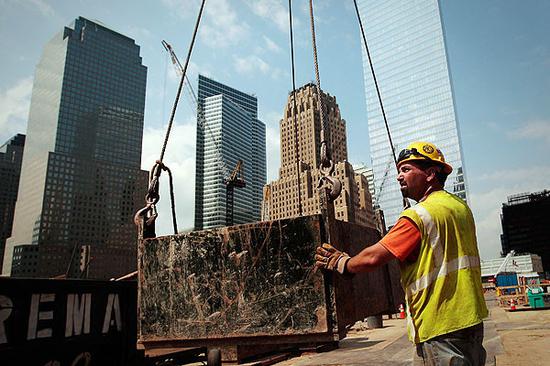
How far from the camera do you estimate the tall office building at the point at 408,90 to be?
148m

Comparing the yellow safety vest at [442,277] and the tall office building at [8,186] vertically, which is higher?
the tall office building at [8,186]

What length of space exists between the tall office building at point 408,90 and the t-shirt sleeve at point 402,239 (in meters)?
148

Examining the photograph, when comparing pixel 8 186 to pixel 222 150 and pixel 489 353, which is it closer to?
pixel 222 150

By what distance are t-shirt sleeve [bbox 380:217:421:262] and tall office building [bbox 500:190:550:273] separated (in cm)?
16219

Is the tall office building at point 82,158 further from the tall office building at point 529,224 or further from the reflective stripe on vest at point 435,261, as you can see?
the tall office building at point 529,224

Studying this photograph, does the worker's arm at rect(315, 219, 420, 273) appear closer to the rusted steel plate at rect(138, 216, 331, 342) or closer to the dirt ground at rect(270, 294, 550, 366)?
the rusted steel plate at rect(138, 216, 331, 342)

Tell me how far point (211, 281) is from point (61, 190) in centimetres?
16568

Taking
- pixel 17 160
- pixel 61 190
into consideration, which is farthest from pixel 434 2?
pixel 17 160

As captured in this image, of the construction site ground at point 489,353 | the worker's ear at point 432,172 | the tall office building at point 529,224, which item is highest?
the tall office building at point 529,224

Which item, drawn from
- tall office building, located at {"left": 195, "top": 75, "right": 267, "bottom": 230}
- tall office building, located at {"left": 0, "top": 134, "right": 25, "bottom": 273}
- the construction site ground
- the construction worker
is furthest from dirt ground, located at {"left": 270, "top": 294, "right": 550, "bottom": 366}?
tall office building, located at {"left": 0, "top": 134, "right": 25, "bottom": 273}

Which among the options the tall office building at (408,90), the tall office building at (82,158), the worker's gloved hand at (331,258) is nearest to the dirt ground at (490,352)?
the worker's gloved hand at (331,258)

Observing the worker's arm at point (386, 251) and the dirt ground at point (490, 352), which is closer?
the worker's arm at point (386, 251)

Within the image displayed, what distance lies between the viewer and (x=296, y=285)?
2656 millimetres

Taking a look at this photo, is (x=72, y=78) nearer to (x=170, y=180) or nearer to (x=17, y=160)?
(x=17, y=160)
